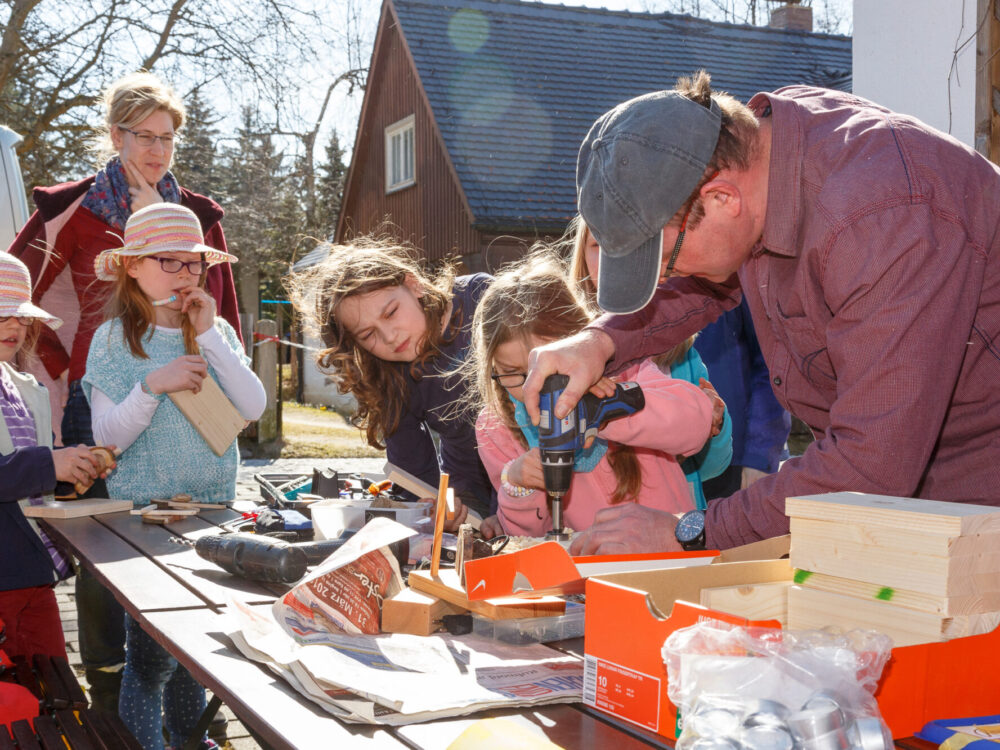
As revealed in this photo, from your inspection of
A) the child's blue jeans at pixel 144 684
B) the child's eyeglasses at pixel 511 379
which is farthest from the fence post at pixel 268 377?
the child's eyeglasses at pixel 511 379

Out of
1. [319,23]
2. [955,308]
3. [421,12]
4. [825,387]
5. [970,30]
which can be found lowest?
[825,387]

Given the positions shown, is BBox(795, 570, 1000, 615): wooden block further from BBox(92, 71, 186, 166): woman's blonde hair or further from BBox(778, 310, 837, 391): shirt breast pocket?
BBox(92, 71, 186, 166): woman's blonde hair

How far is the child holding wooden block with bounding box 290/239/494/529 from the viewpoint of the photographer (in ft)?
11.5

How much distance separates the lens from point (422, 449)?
3.83 m

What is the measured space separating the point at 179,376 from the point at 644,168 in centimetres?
228

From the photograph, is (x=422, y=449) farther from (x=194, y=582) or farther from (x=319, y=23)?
(x=319, y=23)

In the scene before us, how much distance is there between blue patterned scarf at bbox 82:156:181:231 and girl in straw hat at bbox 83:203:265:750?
2.02 ft

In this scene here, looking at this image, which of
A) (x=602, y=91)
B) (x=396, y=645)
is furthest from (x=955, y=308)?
(x=602, y=91)

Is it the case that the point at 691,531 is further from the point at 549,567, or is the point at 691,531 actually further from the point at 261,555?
the point at 261,555

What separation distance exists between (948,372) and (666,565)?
0.56 meters

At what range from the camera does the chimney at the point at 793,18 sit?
20.5 m

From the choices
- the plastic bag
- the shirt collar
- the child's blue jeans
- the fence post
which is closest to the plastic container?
the plastic bag

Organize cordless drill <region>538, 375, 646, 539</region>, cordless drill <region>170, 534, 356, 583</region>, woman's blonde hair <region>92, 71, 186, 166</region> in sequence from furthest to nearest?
woman's blonde hair <region>92, 71, 186, 166</region>
cordless drill <region>538, 375, 646, 539</region>
cordless drill <region>170, 534, 356, 583</region>

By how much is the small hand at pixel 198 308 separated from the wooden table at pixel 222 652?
0.88m
